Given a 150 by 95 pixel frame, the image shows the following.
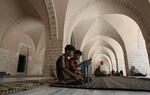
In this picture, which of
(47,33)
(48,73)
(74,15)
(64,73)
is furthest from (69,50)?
(74,15)

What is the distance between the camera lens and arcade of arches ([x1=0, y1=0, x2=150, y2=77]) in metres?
5.10

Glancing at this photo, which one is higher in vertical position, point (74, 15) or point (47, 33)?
point (74, 15)

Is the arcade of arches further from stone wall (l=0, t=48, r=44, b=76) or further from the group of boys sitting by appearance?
the group of boys sitting

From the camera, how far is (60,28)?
17.0ft

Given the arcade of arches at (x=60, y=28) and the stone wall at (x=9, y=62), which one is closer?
the arcade of arches at (x=60, y=28)

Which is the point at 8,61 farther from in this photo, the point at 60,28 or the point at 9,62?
the point at 60,28

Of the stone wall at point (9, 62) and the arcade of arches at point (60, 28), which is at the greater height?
the arcade of arches at point (60, 28)

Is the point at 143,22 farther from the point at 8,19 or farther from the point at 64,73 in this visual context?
the point at 8,19

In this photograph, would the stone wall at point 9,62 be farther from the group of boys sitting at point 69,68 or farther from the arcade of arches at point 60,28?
the group of boys sitting at point 69,68

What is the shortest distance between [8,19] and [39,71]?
6310 mm

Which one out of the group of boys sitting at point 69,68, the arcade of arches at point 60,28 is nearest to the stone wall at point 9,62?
the arcade of arches at point 60,28

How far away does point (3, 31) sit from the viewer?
7090 mm

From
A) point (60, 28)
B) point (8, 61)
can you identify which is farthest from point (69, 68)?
point (8, 61)

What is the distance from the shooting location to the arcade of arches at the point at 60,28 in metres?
5.10
